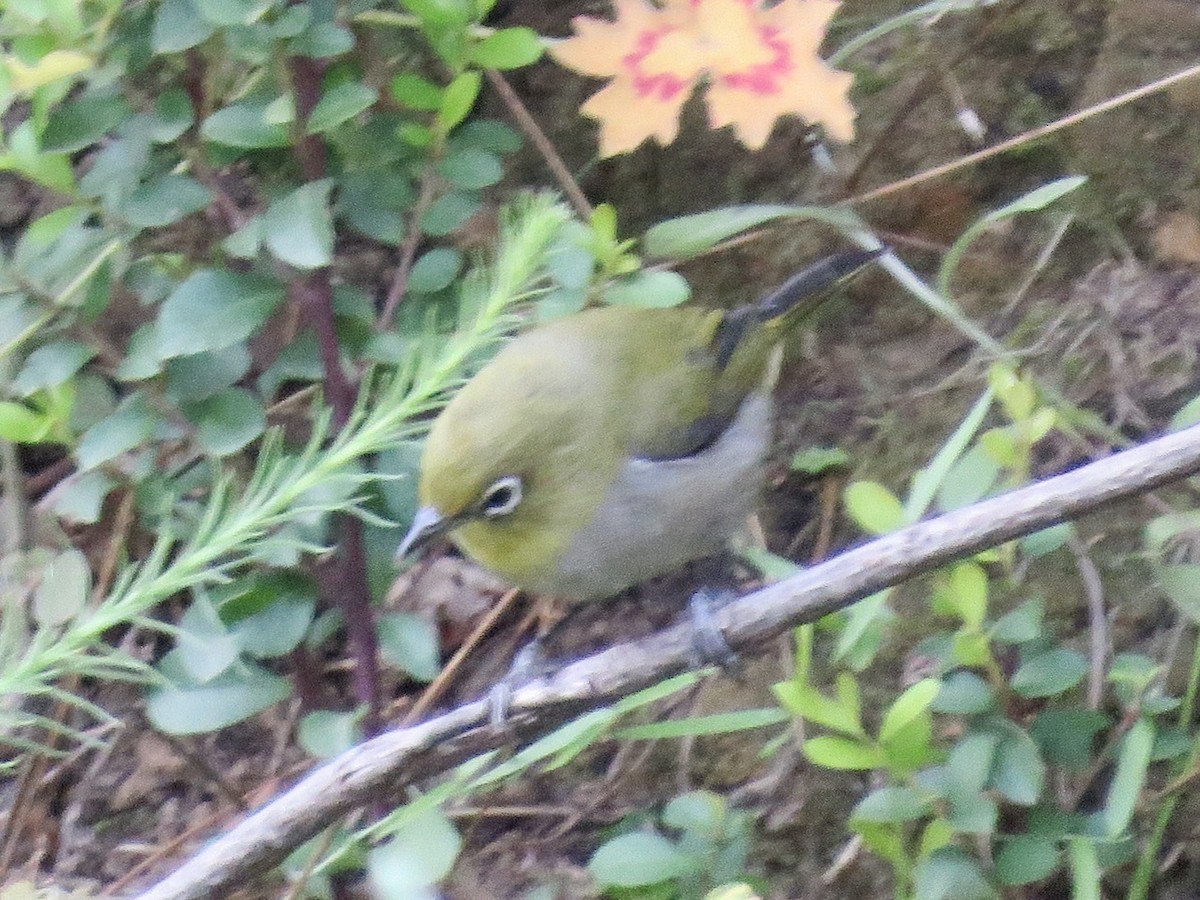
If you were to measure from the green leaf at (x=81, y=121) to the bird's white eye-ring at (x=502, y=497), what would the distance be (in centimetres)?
81

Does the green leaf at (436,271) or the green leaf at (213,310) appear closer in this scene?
the green leaf at (213,310)

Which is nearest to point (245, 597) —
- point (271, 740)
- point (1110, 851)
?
point (271, 740)

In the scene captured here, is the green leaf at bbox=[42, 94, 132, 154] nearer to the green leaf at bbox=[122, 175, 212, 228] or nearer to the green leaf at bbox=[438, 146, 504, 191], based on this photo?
the green leaf at bbox=[122, 175, 212, 228]

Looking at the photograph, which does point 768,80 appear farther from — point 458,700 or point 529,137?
point 458,700

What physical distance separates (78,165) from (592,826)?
5.72 ft

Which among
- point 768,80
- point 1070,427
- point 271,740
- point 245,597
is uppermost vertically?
point 768,80

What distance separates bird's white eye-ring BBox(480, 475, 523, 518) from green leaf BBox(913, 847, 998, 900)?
0.86 metres

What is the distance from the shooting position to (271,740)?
2453mm

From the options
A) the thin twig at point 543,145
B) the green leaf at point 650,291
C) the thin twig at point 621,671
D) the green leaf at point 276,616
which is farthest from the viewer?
the thin twig at point 543,145

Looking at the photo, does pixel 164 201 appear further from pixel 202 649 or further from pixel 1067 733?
pixel 1067 733

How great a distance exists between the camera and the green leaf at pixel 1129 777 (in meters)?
1.83

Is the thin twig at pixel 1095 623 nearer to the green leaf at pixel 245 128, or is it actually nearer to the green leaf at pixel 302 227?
the green leaf at pixel 302 227

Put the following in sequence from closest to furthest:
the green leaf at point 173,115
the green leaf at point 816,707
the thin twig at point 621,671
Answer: the thin twig at point 621,671, the green leaf at point 816,707, the green leaf at point 173,115

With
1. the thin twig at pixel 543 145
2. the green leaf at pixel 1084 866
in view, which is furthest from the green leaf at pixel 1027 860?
the thin twig at pixel 543 145
